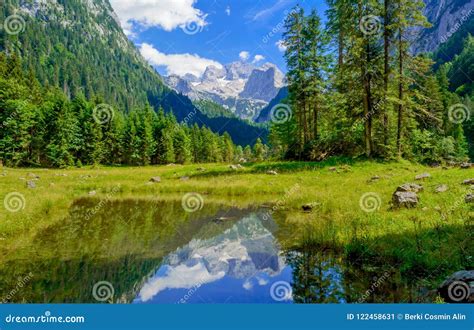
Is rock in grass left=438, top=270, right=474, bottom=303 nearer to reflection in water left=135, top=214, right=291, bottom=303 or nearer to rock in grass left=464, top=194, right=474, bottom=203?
reflection in water left=135, top=214, right=291, bottom=303

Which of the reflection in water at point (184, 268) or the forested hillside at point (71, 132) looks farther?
the forested hillside at point (71, 132)

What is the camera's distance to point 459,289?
6.33m

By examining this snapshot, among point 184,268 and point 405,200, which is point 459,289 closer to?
point 184,268

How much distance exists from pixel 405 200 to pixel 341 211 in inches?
103

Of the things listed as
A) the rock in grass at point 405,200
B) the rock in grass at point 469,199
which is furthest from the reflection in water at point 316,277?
the rock in grass at point 469,199

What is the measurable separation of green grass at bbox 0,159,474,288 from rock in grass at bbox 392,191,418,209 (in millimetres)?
298

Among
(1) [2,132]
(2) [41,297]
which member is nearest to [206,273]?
(2) [41,297]

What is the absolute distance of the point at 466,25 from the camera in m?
196

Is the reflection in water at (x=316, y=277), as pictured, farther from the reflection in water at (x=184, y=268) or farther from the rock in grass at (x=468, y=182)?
the rock in grass at (x=468, y=182)

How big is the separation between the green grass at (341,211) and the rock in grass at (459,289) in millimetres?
1424

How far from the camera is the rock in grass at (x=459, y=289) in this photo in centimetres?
615

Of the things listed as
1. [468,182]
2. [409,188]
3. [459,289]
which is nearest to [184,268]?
[459,289]

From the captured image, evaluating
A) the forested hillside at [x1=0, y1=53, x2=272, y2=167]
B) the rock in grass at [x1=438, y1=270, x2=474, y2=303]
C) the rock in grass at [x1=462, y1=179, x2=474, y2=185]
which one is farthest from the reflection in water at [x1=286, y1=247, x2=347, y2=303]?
the forested hillside at [x1=0, y1=53, x2=272, y2=167]

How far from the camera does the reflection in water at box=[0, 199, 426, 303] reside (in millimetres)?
7930
